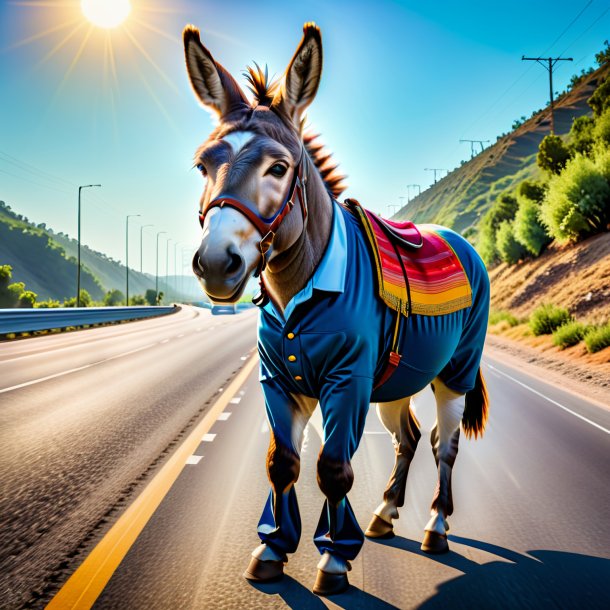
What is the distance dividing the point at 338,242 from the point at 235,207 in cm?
84

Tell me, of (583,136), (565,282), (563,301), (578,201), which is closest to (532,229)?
(578,201)

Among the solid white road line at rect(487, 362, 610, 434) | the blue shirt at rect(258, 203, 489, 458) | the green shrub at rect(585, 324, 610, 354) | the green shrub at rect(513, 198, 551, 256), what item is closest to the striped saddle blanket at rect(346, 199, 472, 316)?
the blue shirt at rect(258, 203, 489, 458)

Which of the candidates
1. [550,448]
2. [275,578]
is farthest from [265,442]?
[275,578]

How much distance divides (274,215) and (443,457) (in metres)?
2.43

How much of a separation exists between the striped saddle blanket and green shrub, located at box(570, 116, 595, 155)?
32455mm

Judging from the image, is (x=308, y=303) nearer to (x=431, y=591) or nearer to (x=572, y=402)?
(x=431, y=591)

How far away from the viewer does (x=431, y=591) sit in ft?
10.9

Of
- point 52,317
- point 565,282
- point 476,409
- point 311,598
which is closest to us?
point 311,598

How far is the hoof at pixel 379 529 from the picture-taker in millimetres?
4121

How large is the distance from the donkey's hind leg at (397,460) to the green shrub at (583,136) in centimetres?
3256

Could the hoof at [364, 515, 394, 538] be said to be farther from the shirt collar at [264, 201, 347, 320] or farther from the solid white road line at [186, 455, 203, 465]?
the solid white road line at [186, 455, 203, 465]

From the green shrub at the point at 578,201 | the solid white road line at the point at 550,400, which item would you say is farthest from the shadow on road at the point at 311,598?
the green shrub at the point at 578,201

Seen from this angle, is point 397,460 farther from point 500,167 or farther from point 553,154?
point 500,167

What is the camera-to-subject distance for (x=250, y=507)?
4.66 meters
